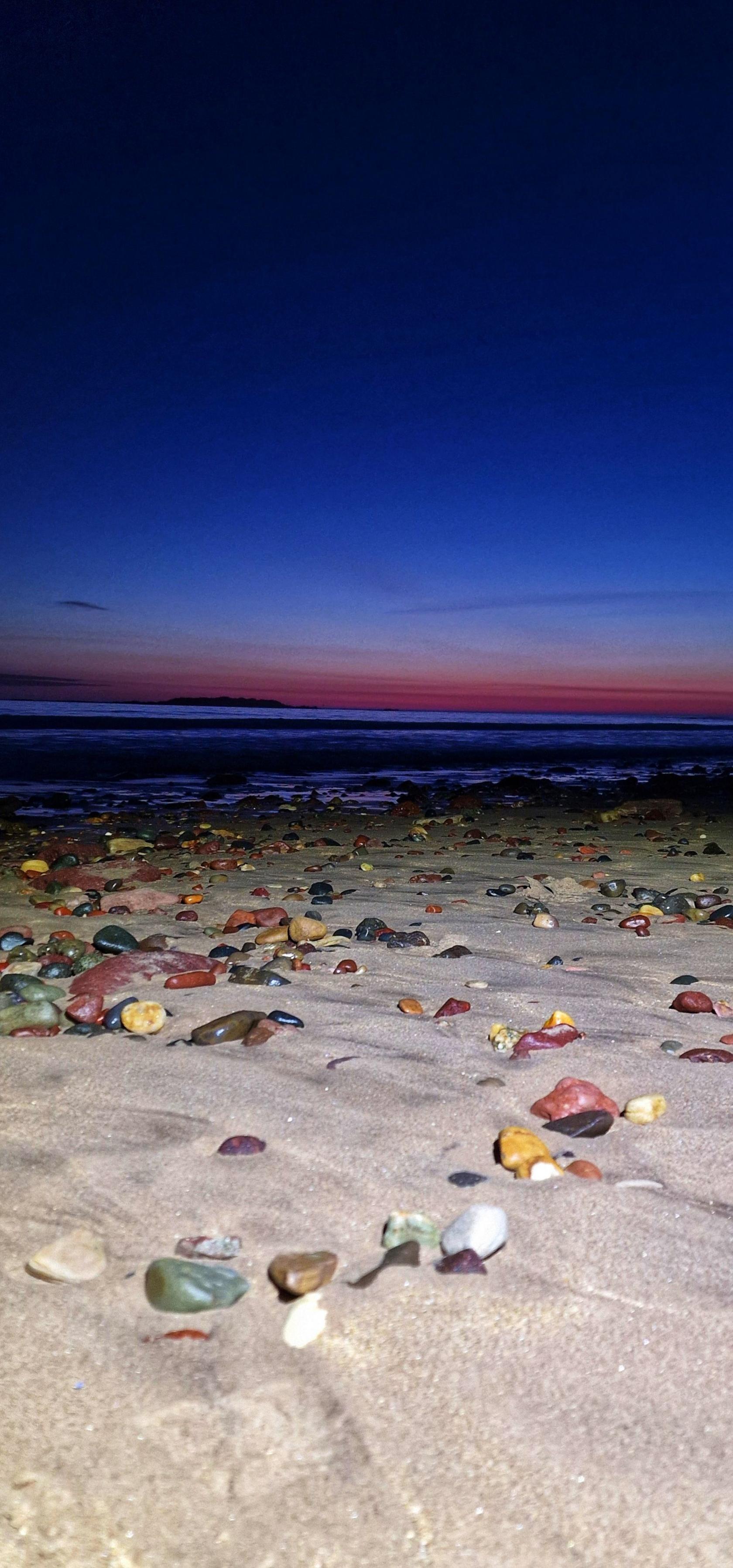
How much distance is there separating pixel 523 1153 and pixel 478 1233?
0.30 m

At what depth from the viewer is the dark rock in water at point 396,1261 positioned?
146cm

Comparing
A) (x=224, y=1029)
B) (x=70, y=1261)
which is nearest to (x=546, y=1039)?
(x=224, y=1029)

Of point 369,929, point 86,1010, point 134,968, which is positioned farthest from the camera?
point 369,929

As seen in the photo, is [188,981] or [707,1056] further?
[188,981]

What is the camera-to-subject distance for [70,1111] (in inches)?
82.9

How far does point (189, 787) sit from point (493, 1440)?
12903mm

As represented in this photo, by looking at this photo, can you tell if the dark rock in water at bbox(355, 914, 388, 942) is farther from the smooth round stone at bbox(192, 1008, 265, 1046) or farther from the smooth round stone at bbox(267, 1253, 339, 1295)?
the smooth round stone at bbox(267, 1253, 339, 1295)

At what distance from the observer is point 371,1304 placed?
4.63 feet

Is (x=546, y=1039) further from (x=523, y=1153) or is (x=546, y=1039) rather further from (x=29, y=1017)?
(x=29, y=1017)

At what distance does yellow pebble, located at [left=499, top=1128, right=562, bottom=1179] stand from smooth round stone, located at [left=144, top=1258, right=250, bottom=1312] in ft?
1.99

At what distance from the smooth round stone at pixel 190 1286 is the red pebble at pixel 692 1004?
5.89ft

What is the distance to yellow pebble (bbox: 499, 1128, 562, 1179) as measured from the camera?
179cm

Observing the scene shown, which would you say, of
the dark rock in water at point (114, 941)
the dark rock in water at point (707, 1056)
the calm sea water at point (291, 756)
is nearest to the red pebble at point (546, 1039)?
the dark rock in water at point (707, 1056)

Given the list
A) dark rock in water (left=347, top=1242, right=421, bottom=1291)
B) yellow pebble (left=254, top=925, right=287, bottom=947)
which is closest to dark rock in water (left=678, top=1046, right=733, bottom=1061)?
dark rock in water (left=347, top=1242, right=421, bottom=1291)
